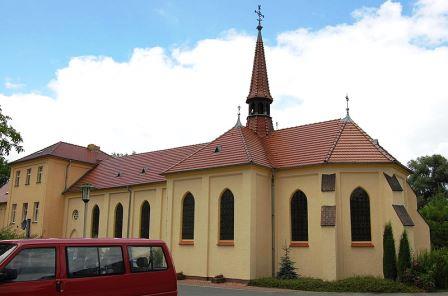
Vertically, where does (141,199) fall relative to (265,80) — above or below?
below

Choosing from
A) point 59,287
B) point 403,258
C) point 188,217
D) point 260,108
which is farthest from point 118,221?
point 59,287

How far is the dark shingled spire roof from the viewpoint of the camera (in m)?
29.5

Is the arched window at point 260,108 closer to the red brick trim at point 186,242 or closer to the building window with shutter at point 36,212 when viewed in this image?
the red brick trim at point 186,242

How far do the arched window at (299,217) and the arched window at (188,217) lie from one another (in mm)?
5857

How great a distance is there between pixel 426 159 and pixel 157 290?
5119cm

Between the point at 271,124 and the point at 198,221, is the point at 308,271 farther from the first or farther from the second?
the point at 271,124

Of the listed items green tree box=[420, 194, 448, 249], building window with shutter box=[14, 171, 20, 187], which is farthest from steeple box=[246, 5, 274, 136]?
building window with shutter box=[14, 171, 20, 187]

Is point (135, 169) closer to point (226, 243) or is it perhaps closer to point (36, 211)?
point (36, 211)

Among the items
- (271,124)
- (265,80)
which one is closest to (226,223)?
(271,124)

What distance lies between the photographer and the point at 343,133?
2477 cm

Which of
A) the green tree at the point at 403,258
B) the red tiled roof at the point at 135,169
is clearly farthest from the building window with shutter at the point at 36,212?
the green tree at the point at 403,258

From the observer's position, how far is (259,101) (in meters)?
29.5

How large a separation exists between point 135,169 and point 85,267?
25104 mm

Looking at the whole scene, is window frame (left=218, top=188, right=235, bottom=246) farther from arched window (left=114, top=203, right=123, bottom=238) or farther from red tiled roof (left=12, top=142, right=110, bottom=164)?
red tiled roof (left=12, top=142, right=110, bottom=164)
